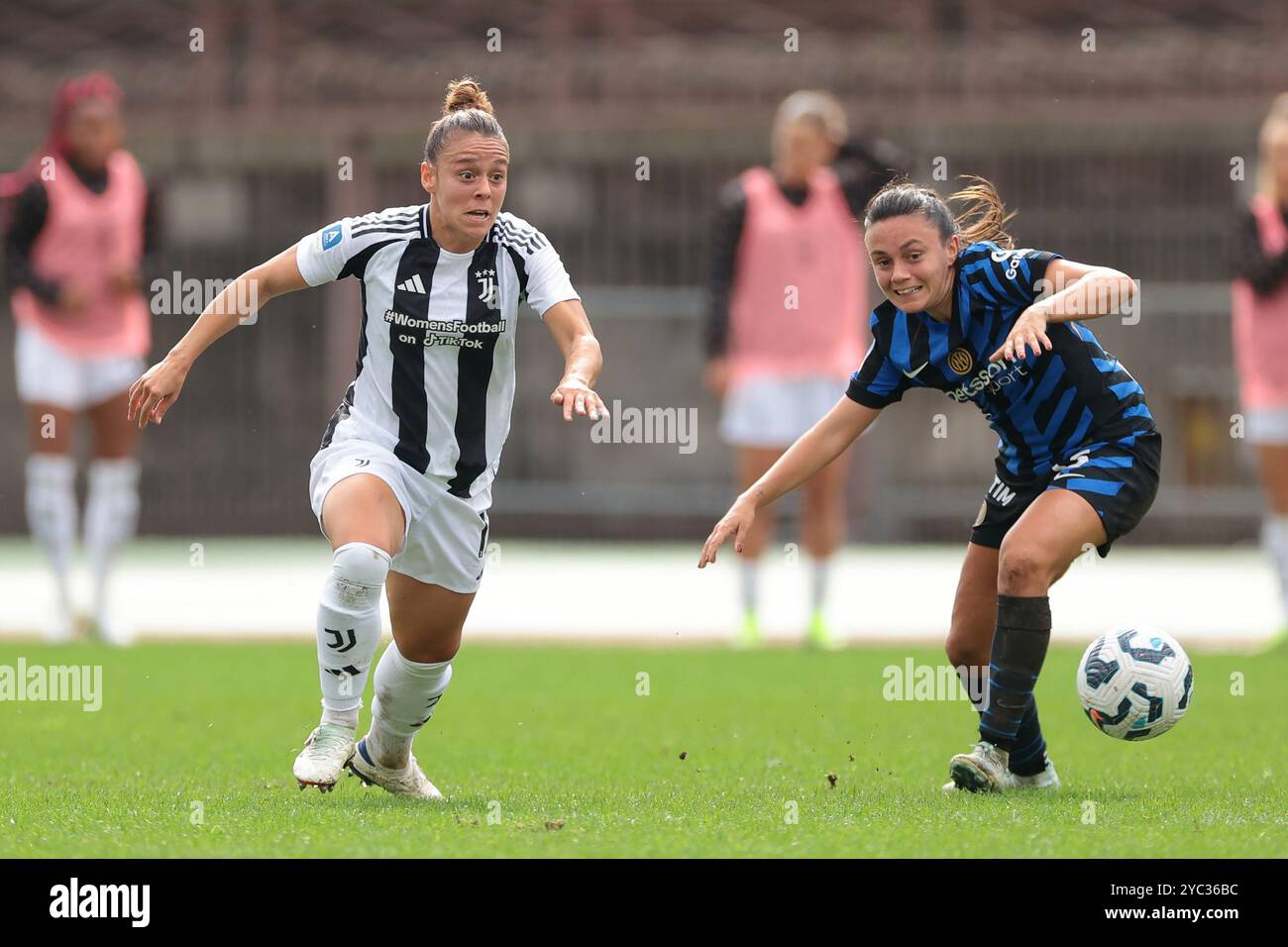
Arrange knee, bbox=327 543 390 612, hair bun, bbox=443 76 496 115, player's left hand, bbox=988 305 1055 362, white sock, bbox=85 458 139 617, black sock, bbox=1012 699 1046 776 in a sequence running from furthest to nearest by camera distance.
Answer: white sock, bbox=85 458 139 617, hair bun, bbox=443 76 496 115, black sock, bbox=1012 699 1046 776, knee, bbox=327 543 390 612, player's left hand, bbox=988 305 1055 362

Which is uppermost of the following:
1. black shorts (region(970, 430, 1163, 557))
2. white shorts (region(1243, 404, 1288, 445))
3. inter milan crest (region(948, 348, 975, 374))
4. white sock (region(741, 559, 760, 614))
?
inter milan crest (region(948, 348, 975, 374))

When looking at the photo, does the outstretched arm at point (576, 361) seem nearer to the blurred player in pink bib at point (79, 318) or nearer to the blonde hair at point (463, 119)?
the blonde hair at point (463, 119)

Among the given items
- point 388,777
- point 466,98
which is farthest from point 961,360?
point 388,777

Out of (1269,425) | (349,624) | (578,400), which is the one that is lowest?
(349,624)

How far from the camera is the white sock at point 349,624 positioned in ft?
16.3

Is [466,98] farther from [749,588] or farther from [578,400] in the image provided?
[749,588]

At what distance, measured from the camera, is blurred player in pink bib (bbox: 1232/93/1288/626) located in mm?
9922

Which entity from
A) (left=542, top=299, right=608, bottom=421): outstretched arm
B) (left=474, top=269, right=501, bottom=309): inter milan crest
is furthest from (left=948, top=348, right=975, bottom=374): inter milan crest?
(left=474, top=269, right=501, bottom=309): inter milan crest

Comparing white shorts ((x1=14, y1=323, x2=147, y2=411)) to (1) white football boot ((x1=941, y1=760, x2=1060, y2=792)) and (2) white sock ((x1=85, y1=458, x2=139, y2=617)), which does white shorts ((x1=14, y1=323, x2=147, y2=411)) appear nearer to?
(2) white sock ((x1=85, y1=458, x2=139, y2=617))

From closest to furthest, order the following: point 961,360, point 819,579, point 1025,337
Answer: point 1025,337
point 961,360
point 819,579

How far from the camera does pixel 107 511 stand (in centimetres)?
1025

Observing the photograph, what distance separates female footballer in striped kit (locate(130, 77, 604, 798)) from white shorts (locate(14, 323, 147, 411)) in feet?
16.5

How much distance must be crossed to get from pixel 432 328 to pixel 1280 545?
6.14 metres
